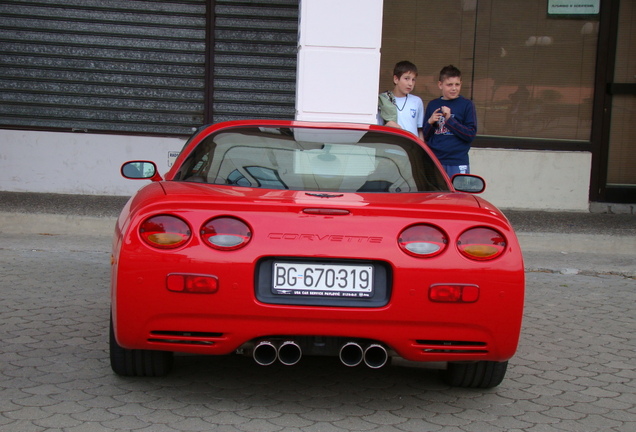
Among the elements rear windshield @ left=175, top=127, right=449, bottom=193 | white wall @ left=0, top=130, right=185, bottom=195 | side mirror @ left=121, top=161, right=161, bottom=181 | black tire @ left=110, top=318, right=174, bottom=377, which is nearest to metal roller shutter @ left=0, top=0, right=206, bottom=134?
white wall @ left=0, top=130, right=185, bottom=195

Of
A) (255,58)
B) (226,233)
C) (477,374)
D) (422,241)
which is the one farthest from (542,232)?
(226,233)

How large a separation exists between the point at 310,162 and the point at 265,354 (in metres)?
1.08

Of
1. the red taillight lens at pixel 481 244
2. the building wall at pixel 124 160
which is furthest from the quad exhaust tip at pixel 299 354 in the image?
the building wall at pixel 124 160

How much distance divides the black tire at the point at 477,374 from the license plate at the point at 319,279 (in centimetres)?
92

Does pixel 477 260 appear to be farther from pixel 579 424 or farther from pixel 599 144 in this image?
pixel 599 144

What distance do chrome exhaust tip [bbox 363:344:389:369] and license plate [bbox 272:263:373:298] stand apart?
0.95ft

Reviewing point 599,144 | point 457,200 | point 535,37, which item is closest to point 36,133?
point 535,37

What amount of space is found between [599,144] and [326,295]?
8.31 metres

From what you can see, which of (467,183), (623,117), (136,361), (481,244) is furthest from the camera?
(623,117)

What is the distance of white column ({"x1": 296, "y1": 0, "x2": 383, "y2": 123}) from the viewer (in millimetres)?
8438

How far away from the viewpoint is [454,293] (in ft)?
11.7

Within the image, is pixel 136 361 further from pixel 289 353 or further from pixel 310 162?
pixel 310 162

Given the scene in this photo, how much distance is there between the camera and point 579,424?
3797 mm

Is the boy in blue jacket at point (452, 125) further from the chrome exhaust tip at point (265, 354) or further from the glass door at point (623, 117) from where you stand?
the glass door at point (623, 117)
